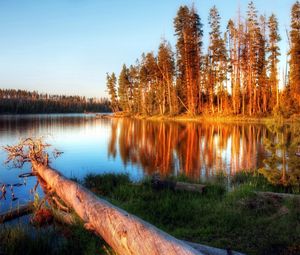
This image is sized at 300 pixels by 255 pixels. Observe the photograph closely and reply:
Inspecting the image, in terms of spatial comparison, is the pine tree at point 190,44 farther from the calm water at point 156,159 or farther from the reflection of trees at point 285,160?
the reflection of trees at point 285,160

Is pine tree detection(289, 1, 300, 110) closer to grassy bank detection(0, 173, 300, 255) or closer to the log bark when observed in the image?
grassy bank detection(0, 173, 300, 255)

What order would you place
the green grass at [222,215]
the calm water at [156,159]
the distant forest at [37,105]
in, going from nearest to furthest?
the green grass at [222,215] → the calm water at [156,159] → the distant forest at [37,105]

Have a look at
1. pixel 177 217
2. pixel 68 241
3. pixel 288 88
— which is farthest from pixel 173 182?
pixel 288 88

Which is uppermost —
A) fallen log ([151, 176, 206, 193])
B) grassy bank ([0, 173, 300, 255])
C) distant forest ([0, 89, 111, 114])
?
distant forest ([0, 89, 111, 114])

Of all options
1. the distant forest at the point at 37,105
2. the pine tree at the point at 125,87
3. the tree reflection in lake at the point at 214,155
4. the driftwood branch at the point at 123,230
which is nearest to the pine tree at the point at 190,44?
the tree reflection in lake at the point at 214,155

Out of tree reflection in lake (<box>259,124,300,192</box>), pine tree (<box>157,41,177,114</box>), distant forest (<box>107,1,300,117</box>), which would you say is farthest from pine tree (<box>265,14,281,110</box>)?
tree reflection in lake (<box>259,124,300,192</box>)

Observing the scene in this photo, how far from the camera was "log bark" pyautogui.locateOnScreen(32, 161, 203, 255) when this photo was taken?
3.43 meters

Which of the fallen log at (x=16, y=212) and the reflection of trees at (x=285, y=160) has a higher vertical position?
the reflection of trees at (x=285, y=160)

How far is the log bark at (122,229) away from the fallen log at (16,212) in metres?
2.50

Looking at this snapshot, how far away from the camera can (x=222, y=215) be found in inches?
275

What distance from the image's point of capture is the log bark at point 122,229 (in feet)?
11.2

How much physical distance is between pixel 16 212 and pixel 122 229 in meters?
5.08

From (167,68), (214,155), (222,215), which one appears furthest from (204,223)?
(167,68)

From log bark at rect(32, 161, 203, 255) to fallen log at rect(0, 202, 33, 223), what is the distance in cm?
250
